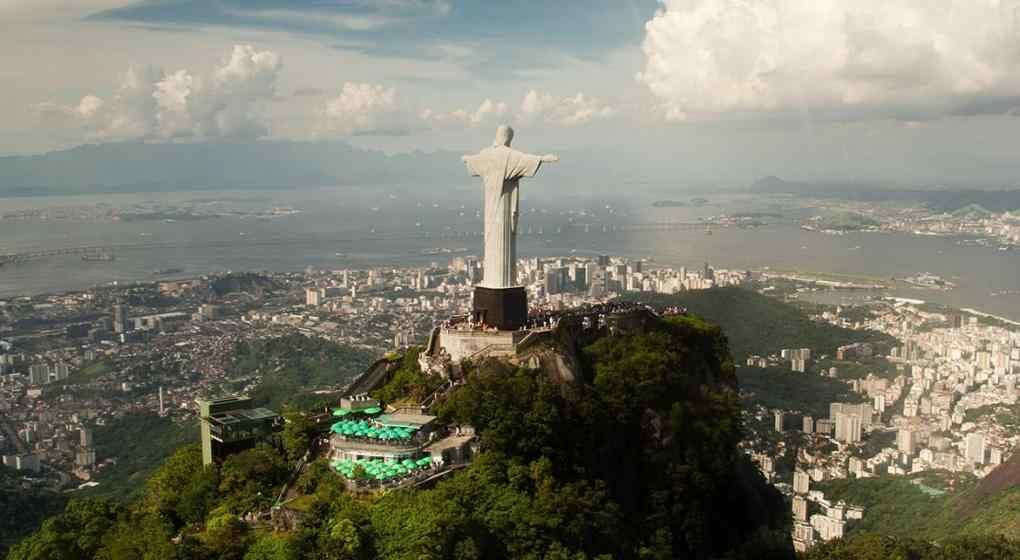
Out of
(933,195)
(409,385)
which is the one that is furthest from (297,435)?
(933,195)

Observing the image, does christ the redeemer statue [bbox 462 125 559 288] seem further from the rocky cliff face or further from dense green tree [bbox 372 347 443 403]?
dense green tree [bbox 372 347 443 403]

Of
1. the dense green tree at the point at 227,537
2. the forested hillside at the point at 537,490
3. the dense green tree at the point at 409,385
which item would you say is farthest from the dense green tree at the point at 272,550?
the dense green tree at the point at 409,385

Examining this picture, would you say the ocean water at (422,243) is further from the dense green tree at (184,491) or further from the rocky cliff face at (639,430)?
the dense green tree at (184,491)

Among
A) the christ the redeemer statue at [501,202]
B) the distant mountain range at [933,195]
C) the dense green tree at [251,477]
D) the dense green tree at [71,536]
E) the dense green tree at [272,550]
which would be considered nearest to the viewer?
the dense green tree at [272,550]

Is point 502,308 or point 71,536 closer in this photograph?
point 71,536

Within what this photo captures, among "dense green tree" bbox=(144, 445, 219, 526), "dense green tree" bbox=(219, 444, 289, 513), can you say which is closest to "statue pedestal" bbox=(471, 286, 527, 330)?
"dense green tree" bbox=(219, 444, 289, 513)

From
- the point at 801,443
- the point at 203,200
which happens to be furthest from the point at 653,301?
the point at 203,200

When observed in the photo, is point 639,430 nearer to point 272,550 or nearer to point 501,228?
point 501,228

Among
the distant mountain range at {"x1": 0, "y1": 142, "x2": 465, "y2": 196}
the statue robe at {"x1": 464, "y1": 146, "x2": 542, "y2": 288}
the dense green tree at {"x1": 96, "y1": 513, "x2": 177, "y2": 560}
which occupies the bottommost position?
the dense green tree at {"x1": 96, "y1": 513, "x2": 177, "y2": 560}
